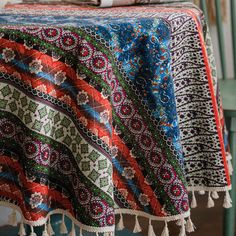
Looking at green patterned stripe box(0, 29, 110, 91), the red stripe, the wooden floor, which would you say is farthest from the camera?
the wooden floor

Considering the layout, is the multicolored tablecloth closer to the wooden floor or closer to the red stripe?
the red stripe

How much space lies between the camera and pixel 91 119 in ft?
2.33

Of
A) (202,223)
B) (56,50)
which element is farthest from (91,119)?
(202,223)

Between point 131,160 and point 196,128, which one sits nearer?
point 131,160

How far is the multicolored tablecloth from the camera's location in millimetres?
703

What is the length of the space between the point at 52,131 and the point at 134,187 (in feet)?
0.64

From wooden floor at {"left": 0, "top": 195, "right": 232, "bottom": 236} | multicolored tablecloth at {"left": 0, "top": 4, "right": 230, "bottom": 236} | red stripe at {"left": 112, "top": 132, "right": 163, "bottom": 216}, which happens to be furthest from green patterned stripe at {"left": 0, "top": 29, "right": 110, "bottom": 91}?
wooden floor at {"left": 0, "top": 195, "right": 232, "bottom": 236}

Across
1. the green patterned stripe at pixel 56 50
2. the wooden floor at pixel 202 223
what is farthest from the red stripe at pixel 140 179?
the wooden floor at pixel 202 223

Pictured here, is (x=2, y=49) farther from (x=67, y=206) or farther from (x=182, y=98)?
(x=182, y=98)

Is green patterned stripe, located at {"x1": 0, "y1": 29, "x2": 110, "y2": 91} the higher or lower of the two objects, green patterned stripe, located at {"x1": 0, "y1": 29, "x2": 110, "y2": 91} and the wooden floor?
the higher

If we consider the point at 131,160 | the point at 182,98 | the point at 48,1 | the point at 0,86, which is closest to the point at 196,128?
the point at 182,98

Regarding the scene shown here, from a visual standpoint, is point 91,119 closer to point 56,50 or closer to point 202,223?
→ point 56,50

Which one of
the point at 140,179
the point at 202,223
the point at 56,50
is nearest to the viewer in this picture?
the point at 56,50

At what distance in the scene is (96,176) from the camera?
0.72m
